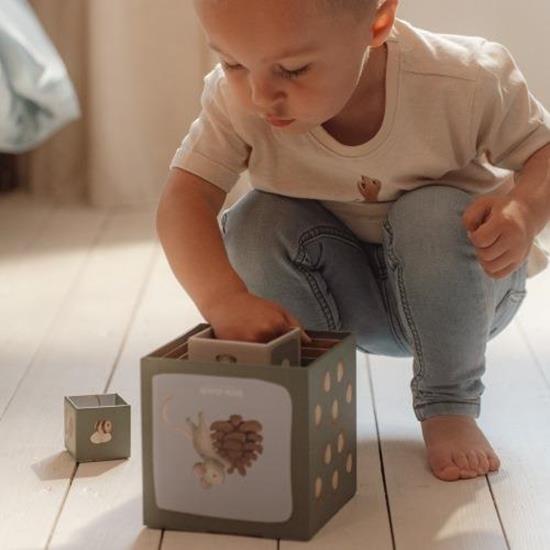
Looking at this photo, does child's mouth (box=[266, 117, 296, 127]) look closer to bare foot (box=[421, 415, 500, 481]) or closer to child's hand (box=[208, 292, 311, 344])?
child's hand (box=[208, 292, 311, 344])

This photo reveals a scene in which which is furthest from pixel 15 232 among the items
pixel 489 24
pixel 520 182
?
pixel 520 182

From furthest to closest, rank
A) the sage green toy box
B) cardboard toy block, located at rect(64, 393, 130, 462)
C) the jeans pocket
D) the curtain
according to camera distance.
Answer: the curtain < the jeans pocket < cardboard toy block, located at rect(64, 393, 130, 462) < the sage green toy box

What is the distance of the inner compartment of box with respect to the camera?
116 cm

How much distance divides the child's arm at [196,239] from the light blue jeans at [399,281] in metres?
0.10

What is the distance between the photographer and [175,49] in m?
2.74

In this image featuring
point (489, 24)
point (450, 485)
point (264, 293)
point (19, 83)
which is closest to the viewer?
point (450, 485)

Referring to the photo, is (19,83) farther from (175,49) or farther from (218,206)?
(218,206)

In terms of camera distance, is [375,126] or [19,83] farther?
[19,83]

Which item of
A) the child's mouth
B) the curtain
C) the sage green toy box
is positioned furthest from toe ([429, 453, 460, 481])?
the curtain

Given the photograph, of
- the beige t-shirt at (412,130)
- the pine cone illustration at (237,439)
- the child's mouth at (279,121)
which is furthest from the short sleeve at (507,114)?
the pine cone illustration at (237,439)

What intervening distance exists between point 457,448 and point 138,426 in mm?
361

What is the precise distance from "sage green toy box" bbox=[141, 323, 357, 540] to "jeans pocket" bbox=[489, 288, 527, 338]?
337 millimetres

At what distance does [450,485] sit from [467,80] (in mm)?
416

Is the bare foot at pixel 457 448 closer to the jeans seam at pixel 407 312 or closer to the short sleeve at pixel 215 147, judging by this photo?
the jeans seam at pixel 407 312
